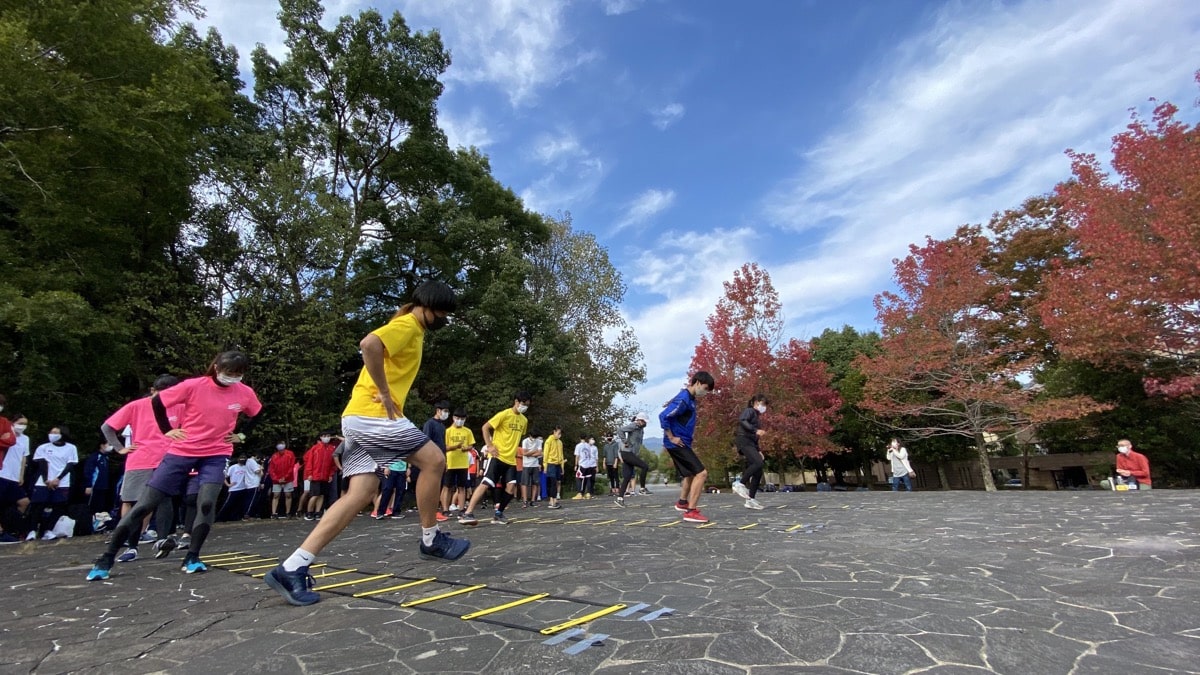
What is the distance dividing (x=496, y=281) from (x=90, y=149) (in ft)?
35.0

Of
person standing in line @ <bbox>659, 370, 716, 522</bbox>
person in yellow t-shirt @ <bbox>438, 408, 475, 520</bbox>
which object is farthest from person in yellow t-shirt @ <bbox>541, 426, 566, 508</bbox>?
person standing in line @ <bbox>659, 370, 716, 522</bbox>

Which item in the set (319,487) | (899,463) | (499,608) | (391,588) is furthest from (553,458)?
(499,608)

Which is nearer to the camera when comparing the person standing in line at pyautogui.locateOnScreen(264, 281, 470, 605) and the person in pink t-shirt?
the person standing in line at pyautogui.locateOnScreen(264, 281, 470, 605)

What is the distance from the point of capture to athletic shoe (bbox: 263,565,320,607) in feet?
10.9

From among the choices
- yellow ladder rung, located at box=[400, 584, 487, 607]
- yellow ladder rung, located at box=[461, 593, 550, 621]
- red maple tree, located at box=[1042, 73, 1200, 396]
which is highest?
red maple tree, located at box=[1042, 73, 1200, 396]

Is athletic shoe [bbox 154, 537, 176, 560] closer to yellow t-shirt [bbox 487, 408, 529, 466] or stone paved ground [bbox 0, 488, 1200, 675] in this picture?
stone paved ground [bbox 0, 488, 1200, 675]

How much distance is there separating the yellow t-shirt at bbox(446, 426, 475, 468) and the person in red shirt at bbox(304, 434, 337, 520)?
3.61 meters

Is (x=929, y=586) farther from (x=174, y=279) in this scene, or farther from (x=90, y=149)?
(x=174, y=279)

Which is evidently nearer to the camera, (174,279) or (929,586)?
(929,586)

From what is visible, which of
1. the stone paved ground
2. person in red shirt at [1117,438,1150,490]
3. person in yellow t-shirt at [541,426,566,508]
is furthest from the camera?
person in yellow t-shirt at [541,426,566,508]

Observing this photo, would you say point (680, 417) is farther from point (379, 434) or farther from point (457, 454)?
point (379, 434)

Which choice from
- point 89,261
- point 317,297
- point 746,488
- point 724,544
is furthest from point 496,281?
point 724,544

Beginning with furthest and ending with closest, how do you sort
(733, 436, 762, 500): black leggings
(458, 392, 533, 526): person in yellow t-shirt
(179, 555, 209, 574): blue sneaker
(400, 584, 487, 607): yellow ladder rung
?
(733, 436, 762, 500): black leggings → (458, 392, 533, 526): person in yellow t-shirt → (179, 555, 209, 574): blue sneaker → (400, 584, 487, 607): yellow ladder rung

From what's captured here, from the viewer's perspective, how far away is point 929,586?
339 cm
